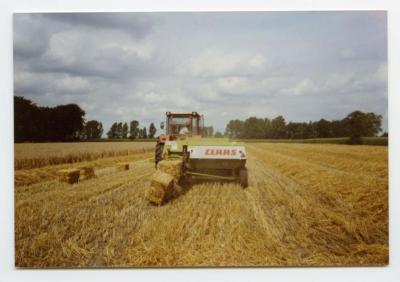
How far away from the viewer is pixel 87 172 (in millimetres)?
3303

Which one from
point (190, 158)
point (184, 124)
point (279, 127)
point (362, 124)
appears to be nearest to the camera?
point (362, 124)

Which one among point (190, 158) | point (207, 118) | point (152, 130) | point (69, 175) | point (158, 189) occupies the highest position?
point (207, 118)

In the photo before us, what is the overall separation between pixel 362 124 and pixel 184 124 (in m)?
1.60

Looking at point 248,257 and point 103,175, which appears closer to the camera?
point 248,257

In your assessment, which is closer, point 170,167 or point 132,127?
point 132,127

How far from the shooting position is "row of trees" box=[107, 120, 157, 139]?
317 centimetres

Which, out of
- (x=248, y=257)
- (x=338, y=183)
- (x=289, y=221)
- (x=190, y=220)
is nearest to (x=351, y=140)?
(x=338, y=183)

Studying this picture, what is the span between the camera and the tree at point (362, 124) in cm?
302

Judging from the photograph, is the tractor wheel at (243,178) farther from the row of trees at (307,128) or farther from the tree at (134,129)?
the tree at (134,129)

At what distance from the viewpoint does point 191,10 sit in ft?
10.1

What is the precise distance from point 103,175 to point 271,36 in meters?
2.06

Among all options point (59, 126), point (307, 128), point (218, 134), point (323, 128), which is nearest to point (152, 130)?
point (218, 134)

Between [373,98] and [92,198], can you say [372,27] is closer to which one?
[373,98]

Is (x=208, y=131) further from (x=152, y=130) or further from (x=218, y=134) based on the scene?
(x=152, y=130)
